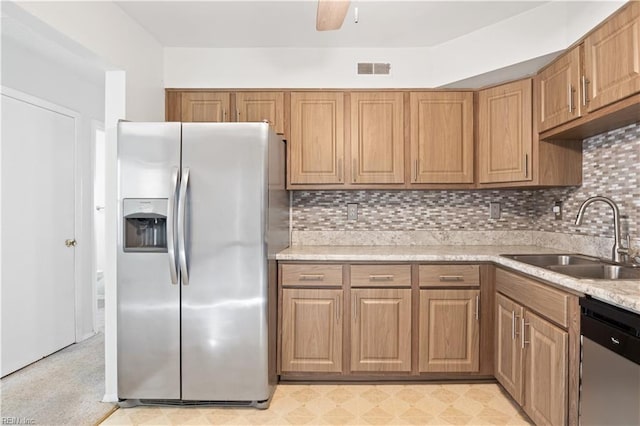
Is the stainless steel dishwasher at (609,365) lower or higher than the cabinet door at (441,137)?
lower

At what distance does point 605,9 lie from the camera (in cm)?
191

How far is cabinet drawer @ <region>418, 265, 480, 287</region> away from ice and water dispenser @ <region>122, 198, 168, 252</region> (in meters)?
1.69

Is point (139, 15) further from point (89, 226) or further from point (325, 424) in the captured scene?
point (325, 424)

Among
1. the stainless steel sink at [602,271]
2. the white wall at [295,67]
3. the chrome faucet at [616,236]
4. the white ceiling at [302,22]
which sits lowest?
the stainless steel sink at [602,271]

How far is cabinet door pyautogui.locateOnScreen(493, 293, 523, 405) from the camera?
2168 mm

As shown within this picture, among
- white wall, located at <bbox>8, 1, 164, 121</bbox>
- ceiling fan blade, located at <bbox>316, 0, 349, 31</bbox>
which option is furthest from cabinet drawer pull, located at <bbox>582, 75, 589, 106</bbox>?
white wall, located at <bbox>8, 1, 164, 121</bbox>

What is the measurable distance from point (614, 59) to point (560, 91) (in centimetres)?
49

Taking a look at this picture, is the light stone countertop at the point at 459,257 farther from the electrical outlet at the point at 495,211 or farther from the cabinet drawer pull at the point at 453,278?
the electrical outlet at the point at 495,211

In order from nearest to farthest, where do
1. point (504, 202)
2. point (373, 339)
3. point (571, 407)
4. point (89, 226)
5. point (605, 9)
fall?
point (571, 407) < point (605, 9) < point (373, 339) < point (504, 202) < point (89, 226)

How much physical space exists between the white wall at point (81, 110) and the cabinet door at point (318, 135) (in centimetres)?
208

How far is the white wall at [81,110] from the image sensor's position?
307cm

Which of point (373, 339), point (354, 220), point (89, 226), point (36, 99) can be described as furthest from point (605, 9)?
point (89, 226)

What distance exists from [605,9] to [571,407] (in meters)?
1.94

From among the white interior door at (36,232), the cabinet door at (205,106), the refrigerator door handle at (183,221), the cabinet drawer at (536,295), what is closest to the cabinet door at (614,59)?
the cabinet drawer at (536,295)
